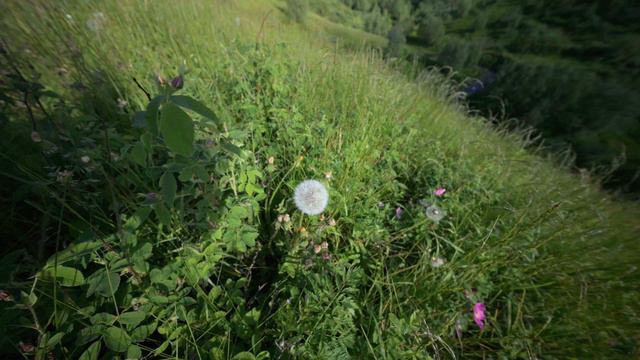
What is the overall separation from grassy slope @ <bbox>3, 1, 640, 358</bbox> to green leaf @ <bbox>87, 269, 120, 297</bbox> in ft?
2.09

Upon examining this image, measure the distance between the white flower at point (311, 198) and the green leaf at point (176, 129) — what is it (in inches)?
31.6

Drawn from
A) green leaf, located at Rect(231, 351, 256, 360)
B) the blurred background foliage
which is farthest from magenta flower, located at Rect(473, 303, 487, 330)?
the blurred background foliage

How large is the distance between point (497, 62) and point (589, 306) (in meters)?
77.2

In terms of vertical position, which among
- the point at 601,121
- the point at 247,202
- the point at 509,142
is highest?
the point at 247,202

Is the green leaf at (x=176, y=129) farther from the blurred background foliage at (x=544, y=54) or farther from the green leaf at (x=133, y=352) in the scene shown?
the blurred background foliage at (x=544, y=54)

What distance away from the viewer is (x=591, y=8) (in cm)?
6531

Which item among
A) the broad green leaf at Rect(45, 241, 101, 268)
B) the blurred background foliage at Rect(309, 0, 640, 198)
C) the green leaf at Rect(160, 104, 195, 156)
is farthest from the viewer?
the blurred background foliage at Rect(309, 0, 640, 198)

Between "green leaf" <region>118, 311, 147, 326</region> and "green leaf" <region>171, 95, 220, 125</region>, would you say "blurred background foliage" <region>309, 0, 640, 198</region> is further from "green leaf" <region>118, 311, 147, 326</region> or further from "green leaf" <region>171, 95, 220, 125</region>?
"green leaf" <region>118, 311, 147, 326</region>

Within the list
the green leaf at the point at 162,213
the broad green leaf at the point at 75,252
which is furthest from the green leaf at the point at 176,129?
the broad green leaf at the point at 75,252

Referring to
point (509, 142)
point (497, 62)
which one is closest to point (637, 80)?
point (497, 62)

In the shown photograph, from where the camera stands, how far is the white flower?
1403 mm

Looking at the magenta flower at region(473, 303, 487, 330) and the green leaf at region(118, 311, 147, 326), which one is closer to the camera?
the green leaf at region(118, 311, 147, 326)

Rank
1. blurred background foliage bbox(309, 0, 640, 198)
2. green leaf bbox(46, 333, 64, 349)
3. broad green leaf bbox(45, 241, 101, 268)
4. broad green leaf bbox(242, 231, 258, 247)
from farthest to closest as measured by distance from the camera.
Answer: blurred background foliage bbox(309, 0, 640, 198)
broad green leaf bbox(242, 231, 258, 247)
broad green leaf bbox(45, 241, 101, 268)
green leaf bbox(46, 333, 64, 349)

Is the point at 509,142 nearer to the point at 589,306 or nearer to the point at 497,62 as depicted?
the point at 589,306
